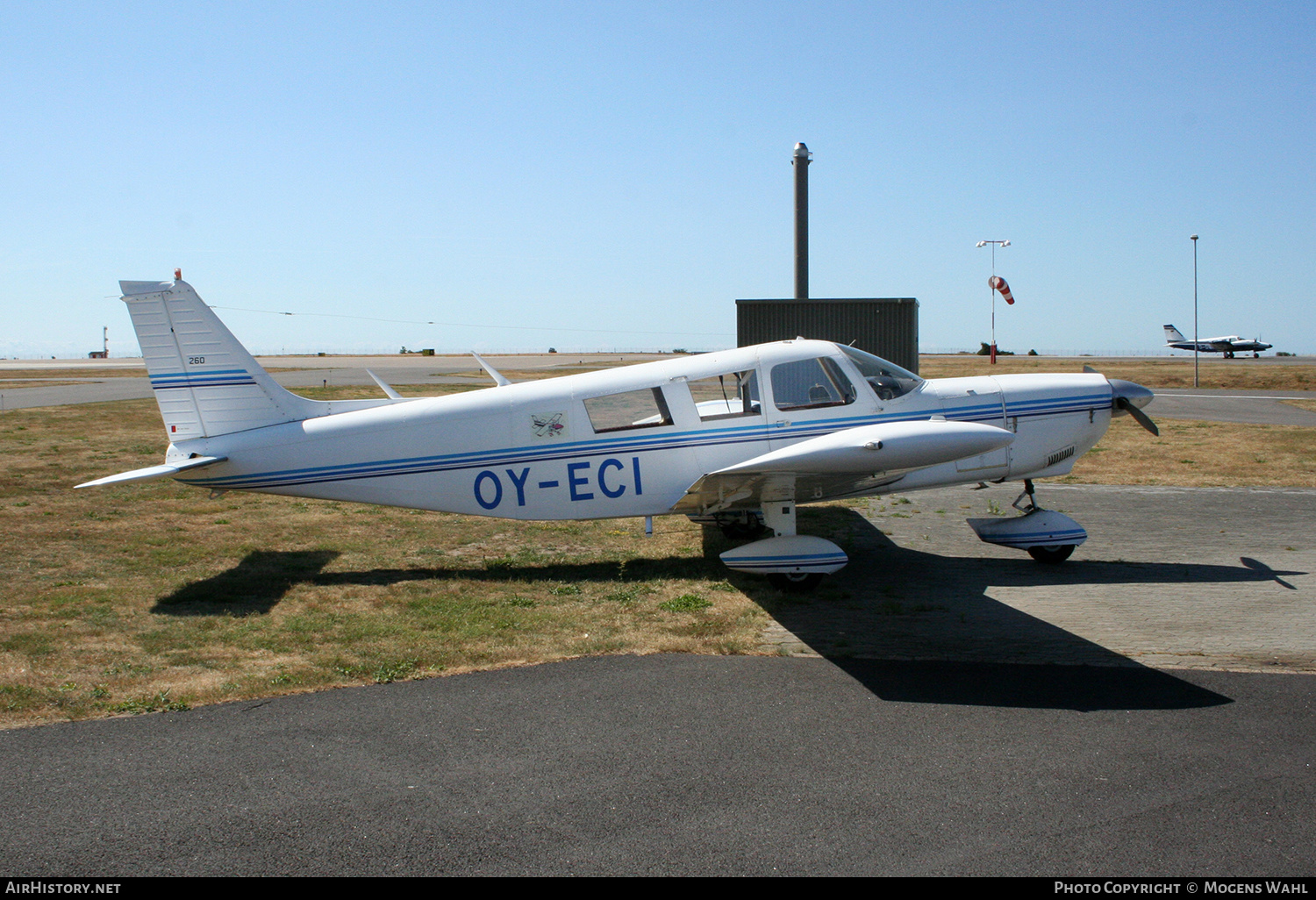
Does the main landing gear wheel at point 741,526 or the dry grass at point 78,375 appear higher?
the dry grass at point 78,375

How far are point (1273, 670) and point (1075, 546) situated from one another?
3.55 metres

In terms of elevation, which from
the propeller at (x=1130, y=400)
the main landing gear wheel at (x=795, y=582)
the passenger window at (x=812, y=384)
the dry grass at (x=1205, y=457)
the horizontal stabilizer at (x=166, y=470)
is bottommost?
the main landing gear wheel at (x=795, y=582)

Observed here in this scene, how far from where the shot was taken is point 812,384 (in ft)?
28.8

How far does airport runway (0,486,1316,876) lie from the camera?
379 cm

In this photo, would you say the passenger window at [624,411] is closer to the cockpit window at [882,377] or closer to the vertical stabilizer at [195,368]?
the cockpit window at [882,377]

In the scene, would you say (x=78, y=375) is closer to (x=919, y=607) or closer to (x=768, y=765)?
(x=919, y=607)

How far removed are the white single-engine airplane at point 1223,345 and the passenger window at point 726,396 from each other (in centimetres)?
8108

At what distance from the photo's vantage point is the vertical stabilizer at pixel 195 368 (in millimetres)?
8594

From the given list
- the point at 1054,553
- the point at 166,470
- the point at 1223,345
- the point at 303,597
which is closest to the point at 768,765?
the point at 303,597

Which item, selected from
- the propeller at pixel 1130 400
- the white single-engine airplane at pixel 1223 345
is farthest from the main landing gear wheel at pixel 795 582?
the white single-engine airplane at pixel 1223 345

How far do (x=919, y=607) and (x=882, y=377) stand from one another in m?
2.42

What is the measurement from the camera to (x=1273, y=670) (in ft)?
19.4

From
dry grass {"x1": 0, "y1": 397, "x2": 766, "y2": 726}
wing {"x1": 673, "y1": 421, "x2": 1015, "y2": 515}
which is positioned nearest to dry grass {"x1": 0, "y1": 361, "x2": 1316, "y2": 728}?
dry grass {"x1": 0, "y1": 397, "x2": 766, "y2": 726}
